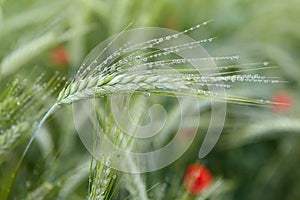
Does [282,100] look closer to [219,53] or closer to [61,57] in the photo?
[219,53]

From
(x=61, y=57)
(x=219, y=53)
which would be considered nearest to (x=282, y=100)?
(x=219, y=53)

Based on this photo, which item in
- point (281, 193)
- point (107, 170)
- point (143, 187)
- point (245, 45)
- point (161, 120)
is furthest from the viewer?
point (245, 45)

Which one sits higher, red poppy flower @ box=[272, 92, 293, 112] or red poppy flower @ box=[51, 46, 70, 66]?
red poppy flower @ box=[51, 46, 70, 66]

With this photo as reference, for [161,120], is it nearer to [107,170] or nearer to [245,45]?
[245,45]

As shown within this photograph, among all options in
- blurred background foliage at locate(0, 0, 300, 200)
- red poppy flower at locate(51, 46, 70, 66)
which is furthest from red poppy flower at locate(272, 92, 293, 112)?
red poppy flower at locate(51, 46, 70, 66)

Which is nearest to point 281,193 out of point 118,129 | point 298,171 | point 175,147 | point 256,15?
point 298,171

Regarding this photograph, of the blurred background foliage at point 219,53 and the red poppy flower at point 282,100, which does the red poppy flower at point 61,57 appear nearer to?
the blurred background foliage at point 219,53

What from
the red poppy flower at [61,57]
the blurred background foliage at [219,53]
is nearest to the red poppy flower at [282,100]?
the blurred background foliage at [219,53]

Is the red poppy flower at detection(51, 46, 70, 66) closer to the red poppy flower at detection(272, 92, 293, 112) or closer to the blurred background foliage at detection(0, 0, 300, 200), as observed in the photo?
the blurred background foliage at detection(0, 0, 300, 200)
